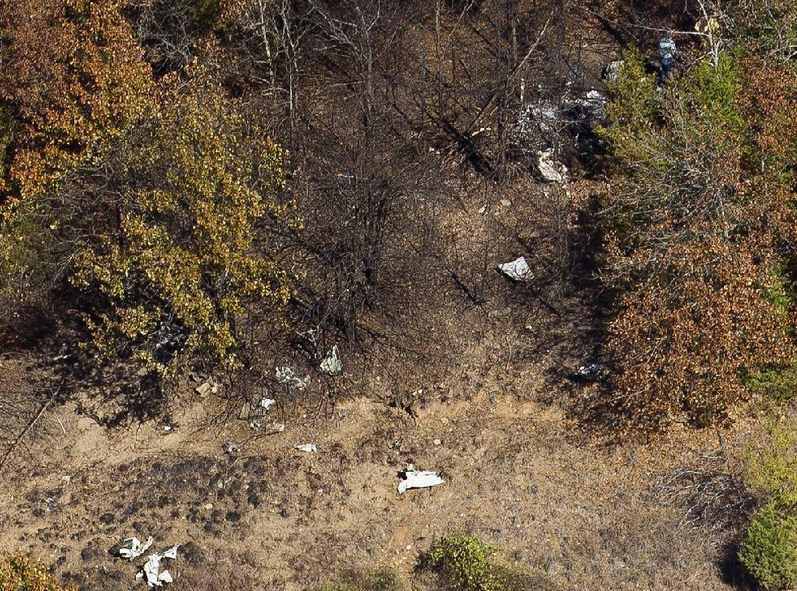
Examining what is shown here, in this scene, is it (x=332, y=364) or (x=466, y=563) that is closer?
(x=466, y=563)

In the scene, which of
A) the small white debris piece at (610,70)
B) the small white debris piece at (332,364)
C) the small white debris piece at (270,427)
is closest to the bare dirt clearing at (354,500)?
the small white debris piece at (270,427)

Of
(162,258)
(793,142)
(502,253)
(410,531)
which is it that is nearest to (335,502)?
(410,531)

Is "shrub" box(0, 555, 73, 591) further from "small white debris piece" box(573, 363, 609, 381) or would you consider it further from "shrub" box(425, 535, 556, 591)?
"small white debris piece" box(573, 363, 609, 381)

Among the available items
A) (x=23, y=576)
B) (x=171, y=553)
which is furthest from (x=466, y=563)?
(x=23, y=576)

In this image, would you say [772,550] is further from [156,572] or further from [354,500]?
[156,572]

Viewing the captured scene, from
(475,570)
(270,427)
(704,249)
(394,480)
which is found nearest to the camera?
(475,570)

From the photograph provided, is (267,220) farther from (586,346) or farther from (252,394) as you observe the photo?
(586,346)

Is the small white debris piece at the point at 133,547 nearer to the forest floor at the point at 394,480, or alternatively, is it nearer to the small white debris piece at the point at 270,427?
the forest floor at the point at 394,480
